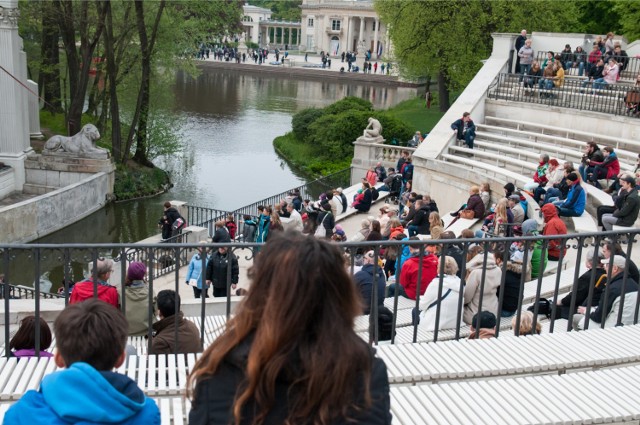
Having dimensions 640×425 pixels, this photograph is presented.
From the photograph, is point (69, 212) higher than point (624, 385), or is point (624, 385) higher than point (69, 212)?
point (624, 385)

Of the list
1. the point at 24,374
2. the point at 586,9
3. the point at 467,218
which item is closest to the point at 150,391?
the point at 24,374

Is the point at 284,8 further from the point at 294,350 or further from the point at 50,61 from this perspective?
the point at 294,350

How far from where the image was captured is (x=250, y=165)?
38000 millimetres

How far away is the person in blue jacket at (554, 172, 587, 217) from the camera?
15.7 meters

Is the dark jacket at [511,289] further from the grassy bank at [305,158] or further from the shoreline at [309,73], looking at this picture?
the shoreline at [309,73]

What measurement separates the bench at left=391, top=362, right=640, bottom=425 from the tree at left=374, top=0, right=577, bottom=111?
33.7 metres

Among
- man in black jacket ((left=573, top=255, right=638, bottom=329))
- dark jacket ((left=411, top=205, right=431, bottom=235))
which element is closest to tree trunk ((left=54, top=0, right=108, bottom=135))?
dark jacket ((left=411, top=205, right=431, bottom=235))

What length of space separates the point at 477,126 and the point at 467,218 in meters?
9.50

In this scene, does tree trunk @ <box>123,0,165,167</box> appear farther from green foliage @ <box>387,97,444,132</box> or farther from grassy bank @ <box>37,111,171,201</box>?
green foliage @ <box>387,97,444,132</box>

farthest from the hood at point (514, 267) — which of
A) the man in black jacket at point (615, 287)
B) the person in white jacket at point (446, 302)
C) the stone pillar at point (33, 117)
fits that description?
the stone pillar at point (33, 117)

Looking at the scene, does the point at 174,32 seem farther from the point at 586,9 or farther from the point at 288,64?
the point at 288,64

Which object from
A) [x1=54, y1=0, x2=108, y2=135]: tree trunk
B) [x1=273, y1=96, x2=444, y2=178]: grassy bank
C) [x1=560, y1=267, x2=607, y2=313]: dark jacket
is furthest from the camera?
[x1=273, y1=96, x2=444, y2=178]: grassy bank

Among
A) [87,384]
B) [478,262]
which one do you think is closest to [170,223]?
[478,262]

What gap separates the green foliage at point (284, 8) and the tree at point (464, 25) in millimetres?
104832
